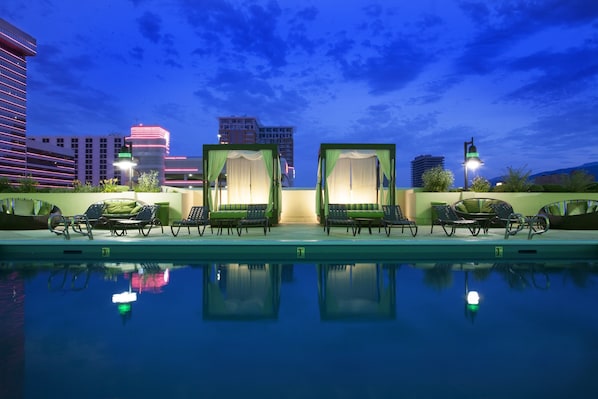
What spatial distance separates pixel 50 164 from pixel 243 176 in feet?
417

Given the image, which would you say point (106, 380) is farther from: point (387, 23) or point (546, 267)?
point (387, 23)

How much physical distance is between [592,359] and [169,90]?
67.0 m

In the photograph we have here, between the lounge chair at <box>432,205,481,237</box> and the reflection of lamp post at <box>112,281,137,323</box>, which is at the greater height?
the lounge chair at <box>432,205,481,237</box>

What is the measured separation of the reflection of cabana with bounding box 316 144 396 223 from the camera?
11.2 metres

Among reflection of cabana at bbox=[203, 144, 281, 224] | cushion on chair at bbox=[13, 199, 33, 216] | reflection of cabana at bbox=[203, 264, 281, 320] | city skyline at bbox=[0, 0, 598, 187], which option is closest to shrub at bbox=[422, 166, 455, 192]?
city skyline at bbox=[0, 0, 598, 187]

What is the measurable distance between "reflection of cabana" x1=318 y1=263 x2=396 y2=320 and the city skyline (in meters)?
7.09

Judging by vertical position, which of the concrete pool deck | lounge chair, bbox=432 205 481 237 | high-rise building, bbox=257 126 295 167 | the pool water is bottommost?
the pool water

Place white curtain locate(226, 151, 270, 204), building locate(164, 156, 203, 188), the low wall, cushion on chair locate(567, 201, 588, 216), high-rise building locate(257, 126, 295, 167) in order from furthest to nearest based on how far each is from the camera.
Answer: high-rise building locate(257, 126, 295, 167), building locate(164, 156, 203, 188), white curtain locate(226, 151, 270, 204), the low wall, cushion on chair locate(567, 201, 588, 216)

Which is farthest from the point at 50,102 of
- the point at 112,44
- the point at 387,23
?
the point at 387,23

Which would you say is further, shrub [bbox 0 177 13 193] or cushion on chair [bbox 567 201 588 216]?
shrub [bbox 0 177 13 193]

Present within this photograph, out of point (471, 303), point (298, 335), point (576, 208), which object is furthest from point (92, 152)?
point (471, 303)

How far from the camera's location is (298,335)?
3467 millimetres

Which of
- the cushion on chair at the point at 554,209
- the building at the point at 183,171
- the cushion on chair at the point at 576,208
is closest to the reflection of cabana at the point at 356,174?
the cushion on chair at the point at 554,209

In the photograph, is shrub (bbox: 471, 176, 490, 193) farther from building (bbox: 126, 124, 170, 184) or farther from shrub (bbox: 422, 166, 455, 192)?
building (bbox: 126, 124, 170, 184)
